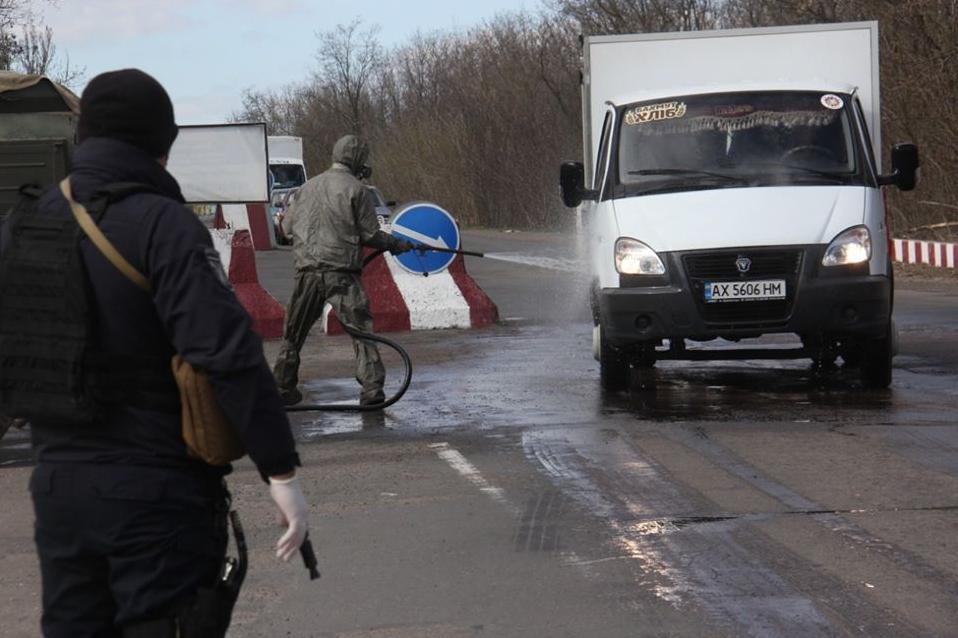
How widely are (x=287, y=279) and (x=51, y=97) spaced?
1464cm

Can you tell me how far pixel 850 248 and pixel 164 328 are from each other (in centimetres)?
778

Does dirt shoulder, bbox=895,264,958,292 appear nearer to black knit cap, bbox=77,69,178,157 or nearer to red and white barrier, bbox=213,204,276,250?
red and white barrier, bbox=213,204,276,250

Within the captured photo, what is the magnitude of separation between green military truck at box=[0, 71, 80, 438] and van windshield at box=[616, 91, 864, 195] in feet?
13.5

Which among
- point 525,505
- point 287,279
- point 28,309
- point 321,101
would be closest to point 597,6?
point 287,279

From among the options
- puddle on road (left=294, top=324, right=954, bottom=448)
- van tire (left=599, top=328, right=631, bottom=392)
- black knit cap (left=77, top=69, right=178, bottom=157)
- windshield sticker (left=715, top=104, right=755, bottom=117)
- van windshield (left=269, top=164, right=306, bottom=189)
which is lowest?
puddle on road (left=294, top=324, right=954, bottom=448)

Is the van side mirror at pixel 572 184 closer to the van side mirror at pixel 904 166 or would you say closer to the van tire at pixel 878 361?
the van side mirror at pixel 904 166

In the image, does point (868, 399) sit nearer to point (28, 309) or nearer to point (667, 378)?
point (667, 378)

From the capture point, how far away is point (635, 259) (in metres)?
10.9

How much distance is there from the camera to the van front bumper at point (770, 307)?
34.8ft

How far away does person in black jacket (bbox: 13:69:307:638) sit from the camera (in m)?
3.49

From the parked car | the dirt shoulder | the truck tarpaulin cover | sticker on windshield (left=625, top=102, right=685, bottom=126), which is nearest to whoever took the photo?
sticker on windshield (left=625, top=102, right=685, bottom=126)

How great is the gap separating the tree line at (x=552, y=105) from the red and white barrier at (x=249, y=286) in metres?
15.4

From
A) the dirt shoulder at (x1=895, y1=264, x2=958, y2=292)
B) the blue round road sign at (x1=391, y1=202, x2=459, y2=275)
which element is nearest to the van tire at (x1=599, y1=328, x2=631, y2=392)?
the blue round road sign at (x1=391, y1=202, x2=459, y2=275)

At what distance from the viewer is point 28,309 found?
143 inches
